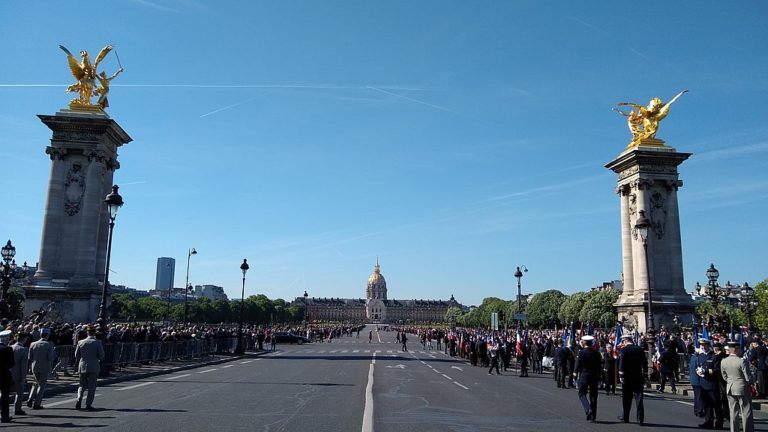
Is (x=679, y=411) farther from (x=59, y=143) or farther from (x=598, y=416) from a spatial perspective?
(x=59, y=143)

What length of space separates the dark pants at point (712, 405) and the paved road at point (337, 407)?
16.5 inches

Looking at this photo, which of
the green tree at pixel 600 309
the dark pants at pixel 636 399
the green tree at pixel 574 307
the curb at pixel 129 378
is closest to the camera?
the dark pants at pixel 636 399

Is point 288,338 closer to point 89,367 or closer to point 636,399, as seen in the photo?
point 89,367

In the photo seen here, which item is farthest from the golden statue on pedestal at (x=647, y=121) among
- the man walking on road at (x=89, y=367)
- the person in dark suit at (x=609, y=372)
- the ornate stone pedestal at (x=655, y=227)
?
the man walking on road at (x=89, y=367)

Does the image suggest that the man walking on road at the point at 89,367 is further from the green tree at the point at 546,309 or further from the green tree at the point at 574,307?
the green tree at the point at 546,309

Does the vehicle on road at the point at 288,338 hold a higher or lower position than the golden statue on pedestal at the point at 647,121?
lower

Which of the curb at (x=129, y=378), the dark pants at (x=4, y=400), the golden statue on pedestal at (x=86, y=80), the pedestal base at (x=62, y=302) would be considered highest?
the golden statue on pedestal at (x=86, y=80)

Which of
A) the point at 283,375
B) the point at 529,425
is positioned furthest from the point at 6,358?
the point at 283,375

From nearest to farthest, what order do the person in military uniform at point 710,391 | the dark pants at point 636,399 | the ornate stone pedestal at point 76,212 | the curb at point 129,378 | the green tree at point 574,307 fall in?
the dark pants at point 636,399
the person in military uniform at point 710,391
the curb at point 129,378
the ornate stone pedestal at point 76,212
the green tree at point 574,307

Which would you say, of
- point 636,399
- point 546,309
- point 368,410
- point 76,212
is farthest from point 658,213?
point 546,309

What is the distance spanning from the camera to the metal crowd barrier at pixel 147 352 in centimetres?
2199

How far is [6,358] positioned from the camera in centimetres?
1266

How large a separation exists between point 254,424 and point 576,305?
4236 inches

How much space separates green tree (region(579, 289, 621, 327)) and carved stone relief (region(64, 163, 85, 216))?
7722cm
